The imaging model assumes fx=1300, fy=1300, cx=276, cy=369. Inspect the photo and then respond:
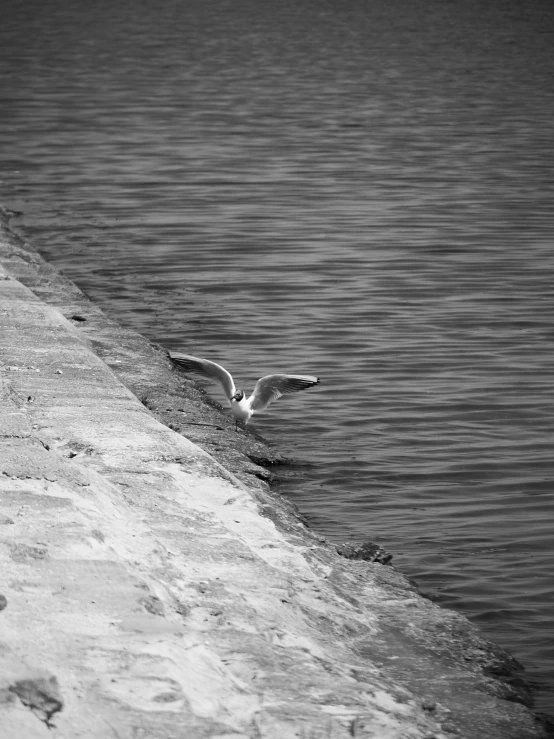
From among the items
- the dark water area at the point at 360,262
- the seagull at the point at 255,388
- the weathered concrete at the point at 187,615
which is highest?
the weathered concrete at the point at 187,615

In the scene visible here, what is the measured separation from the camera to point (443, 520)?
644 cm

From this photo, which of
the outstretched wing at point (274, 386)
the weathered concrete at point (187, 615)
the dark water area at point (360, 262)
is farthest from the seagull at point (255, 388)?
the weathered concrete at point (187, 615)

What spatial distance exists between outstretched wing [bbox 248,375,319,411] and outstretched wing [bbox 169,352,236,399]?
146mm

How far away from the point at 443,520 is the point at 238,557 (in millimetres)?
2074

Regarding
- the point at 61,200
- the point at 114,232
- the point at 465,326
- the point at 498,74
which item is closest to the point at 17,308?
the point at 465,326

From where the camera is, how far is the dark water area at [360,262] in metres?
6.58

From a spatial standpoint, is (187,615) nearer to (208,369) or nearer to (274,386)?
(274,386)

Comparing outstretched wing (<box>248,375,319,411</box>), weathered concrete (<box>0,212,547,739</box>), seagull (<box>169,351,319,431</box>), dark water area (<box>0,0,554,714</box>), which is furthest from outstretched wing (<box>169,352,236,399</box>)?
weathered concrete (<box>0,212,547,739</box>)

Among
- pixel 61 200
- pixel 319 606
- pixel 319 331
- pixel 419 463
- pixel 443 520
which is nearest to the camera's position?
pixel 319 606

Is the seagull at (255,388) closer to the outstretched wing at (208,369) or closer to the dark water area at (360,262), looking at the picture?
the outstretched wing at (208,369)

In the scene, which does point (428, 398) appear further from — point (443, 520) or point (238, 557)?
point (238, 557)

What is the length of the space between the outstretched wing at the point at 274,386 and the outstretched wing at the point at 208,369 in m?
0.15

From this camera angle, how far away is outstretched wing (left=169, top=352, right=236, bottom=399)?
7594 millimetres

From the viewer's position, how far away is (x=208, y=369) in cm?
773
